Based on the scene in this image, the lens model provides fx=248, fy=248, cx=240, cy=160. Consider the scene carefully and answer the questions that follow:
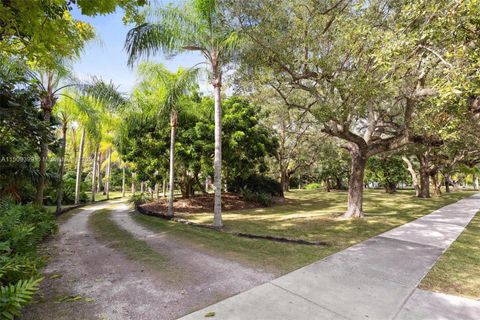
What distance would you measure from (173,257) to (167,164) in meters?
9.65

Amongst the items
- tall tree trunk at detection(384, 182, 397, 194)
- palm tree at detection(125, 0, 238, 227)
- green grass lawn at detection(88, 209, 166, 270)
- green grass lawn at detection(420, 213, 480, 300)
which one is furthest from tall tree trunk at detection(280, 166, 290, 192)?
green grass lawn at detection(420, 213, 480, 300)

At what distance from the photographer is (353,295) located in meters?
3.85

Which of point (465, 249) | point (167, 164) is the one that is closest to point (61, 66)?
point (167, 164)

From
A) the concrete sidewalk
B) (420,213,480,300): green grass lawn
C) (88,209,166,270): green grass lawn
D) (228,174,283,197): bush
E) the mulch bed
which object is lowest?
(420,213,480,300): green grass lawn

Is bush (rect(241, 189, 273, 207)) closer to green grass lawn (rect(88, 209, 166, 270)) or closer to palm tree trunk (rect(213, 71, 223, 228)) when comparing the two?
palm tree trunk (rect(213, 71, 223, 228))

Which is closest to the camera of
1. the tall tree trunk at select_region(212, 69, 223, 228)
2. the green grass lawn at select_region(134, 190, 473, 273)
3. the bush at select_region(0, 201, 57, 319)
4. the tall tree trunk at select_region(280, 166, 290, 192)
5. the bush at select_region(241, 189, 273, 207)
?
the bush at select_region(0, 201, 57, 319)

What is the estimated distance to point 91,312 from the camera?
333 cm

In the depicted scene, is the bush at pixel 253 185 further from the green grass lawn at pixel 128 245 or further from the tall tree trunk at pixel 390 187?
the tall tree trunk at pixel 390 187

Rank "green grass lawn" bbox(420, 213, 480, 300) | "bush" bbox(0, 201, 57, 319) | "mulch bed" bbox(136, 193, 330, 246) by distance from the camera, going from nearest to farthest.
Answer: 1. "bush" bbox(0, 201, 57, 319)
2. "green grass lawn" bbox(420, 213, 480, 300)
3. "mulch bed" bbox(136, 193, 330, 246)

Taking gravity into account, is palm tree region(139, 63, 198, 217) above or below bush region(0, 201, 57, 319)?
above

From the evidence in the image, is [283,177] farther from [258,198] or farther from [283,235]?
[283,235]

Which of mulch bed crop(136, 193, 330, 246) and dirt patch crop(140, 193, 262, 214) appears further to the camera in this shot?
dirt patch crop(140, 193, 262, 214)

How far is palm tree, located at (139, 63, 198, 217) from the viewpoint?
32.9 feet

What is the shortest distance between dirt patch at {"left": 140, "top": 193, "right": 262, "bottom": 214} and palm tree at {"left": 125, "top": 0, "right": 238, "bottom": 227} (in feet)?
17.1
